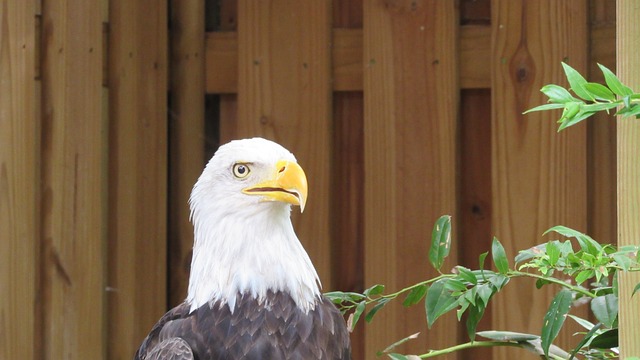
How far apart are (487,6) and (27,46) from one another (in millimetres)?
1516

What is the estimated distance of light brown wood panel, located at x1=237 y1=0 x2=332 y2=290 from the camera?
138 inches

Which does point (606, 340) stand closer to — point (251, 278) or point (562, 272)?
point (562, 272)

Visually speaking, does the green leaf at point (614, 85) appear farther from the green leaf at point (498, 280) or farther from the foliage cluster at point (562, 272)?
the green leaf at point (498, 280)

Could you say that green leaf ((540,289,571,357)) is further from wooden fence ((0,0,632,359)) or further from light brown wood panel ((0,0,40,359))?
light brown wood panel ((0,0,40,359))

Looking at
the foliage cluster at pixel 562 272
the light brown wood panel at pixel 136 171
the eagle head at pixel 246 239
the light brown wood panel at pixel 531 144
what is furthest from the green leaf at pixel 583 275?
the light brown wood panel at pixel 136 171

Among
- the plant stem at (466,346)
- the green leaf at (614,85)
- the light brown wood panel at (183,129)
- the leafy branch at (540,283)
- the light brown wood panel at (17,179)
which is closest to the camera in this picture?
the green leaf at (614,85)

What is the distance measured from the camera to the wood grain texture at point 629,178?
5.13 feet

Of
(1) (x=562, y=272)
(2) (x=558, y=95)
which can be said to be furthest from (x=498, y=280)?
(2) (x=558, y=95)

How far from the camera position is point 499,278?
183 cm

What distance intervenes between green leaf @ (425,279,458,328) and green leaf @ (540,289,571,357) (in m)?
0.16

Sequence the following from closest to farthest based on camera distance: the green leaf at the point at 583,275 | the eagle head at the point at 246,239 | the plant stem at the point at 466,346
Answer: the green leaf at the point at 583,275, the plant stem at the point at 466,346, the eagle head at the point at 246,239

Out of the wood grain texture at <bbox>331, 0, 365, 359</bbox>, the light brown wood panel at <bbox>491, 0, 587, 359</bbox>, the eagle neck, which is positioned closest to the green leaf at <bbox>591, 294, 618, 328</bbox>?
the eagle neck

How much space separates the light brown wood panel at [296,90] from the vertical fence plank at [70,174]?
1.72 ft

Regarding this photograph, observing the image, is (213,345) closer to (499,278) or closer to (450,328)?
(499,278)
